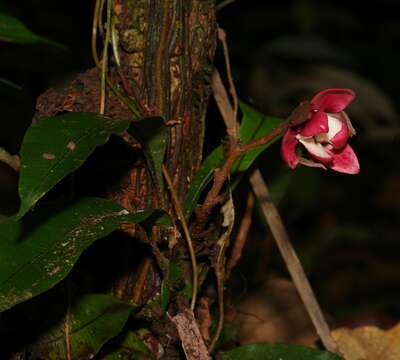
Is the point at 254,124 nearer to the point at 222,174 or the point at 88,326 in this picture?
the point at 222,174

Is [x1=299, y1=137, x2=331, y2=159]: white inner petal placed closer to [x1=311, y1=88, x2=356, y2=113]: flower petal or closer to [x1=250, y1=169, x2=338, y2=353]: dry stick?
[x1=311, y1=88, x2=356, y2=113]: flower petal

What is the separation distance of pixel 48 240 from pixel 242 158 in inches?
14.7

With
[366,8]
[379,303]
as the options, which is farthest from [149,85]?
[366,8]

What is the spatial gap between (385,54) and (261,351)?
3.16m

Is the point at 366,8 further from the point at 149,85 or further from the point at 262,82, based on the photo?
the point at 149,85

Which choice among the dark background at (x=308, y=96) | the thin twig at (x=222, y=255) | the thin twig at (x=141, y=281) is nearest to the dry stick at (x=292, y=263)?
the thin twig at (x=222, y=255)

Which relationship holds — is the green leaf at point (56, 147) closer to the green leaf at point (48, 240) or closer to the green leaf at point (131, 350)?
the green leaf at point (48, 240)

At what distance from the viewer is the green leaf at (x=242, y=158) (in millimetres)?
1155

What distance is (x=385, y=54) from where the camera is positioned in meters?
4.11

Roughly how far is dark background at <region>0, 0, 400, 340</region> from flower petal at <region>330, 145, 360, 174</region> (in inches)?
35.2

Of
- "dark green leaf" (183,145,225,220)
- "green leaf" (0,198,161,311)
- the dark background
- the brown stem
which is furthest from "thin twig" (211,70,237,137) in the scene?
the dark background

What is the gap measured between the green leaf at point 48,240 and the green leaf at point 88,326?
14 centimetres

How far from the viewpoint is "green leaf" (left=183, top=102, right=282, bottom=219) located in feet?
3.79

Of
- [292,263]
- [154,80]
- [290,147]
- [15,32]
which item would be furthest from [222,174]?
[15,32]
